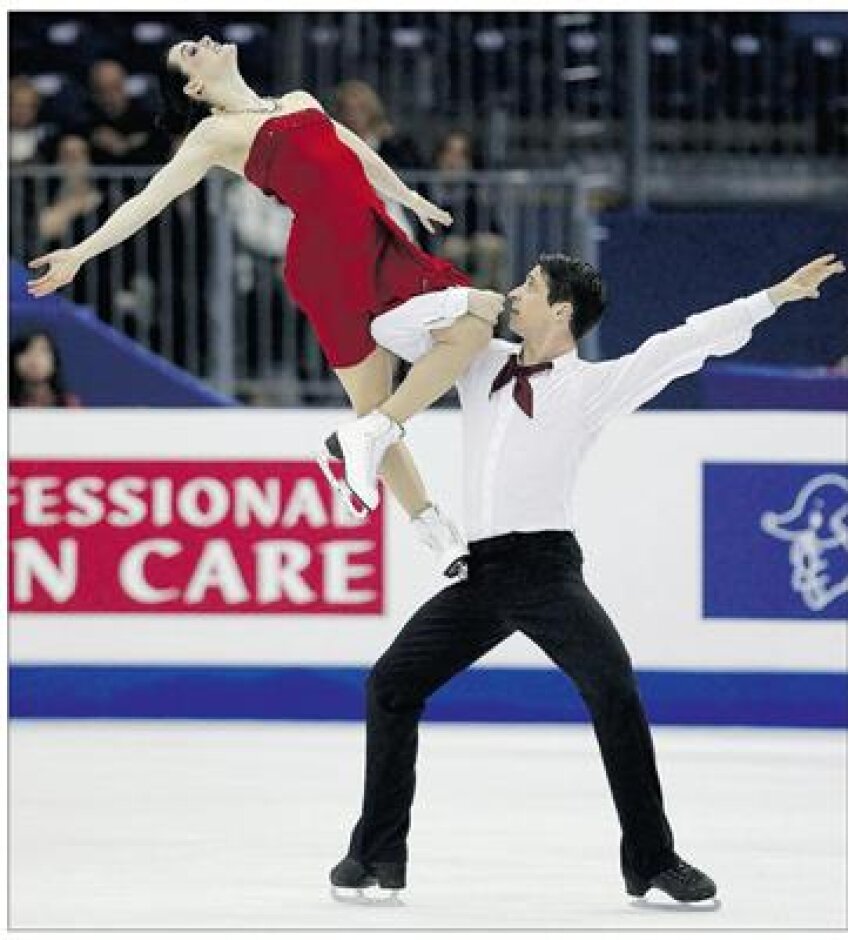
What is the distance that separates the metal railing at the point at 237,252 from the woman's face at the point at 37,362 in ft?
A: 3.38

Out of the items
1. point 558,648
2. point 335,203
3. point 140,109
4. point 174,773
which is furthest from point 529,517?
point 140,109

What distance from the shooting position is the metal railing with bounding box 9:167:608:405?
1191cm

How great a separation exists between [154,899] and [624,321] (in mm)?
5656

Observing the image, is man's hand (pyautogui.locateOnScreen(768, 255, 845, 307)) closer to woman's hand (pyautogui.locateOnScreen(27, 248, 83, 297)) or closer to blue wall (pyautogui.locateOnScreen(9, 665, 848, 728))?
woman's hand (pyautogui.locateOnScreen(27, 248, 83, 297))

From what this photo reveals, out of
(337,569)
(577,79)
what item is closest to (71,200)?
(337,569)

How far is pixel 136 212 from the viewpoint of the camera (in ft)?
19.6

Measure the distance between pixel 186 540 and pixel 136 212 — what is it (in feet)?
14.6

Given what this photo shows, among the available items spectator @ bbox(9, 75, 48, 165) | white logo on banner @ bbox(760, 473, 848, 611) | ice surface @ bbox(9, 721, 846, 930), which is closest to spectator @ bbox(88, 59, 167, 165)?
spectator @ bbox(9, 75, 48, 165)

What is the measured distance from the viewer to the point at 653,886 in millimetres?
6406

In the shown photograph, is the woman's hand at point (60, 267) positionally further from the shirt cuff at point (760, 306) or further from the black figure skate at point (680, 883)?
the black figure skate at point (680, 883)

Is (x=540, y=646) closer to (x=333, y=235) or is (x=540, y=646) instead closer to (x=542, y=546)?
(x=542, y=546)

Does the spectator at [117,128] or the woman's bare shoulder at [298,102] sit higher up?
the spectator at [117,128]

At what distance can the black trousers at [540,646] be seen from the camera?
246 inches

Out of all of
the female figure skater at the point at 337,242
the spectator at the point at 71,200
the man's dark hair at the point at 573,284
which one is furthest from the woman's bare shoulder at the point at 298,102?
the spectator at the point at 71,200
